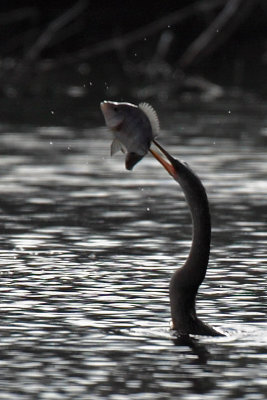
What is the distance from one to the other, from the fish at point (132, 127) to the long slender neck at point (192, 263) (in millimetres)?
285

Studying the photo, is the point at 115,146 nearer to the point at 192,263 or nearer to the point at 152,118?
the point at 152,118

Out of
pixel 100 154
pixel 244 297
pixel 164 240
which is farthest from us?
pixel 100 154

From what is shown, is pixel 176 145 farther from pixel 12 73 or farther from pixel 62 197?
pixel 12 73

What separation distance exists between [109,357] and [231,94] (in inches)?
1327

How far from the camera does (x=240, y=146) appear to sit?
30.7m

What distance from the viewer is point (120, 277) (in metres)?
16.1

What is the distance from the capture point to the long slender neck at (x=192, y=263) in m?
12.8

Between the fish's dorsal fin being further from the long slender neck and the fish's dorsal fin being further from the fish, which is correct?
the long slender neck

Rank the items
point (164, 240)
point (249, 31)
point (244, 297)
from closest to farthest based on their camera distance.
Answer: point (244, 297)
point (164, 240)
point (249, 31)

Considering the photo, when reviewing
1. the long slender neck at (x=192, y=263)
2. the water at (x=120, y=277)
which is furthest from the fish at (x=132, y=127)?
the water at (x=120, y=277)

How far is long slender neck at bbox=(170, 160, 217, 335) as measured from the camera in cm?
1280

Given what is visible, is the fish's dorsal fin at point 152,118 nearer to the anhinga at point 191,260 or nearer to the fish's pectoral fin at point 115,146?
the anhinga at point 191,260

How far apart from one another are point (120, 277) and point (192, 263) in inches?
121

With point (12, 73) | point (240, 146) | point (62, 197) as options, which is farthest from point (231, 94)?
point (62, 197)
